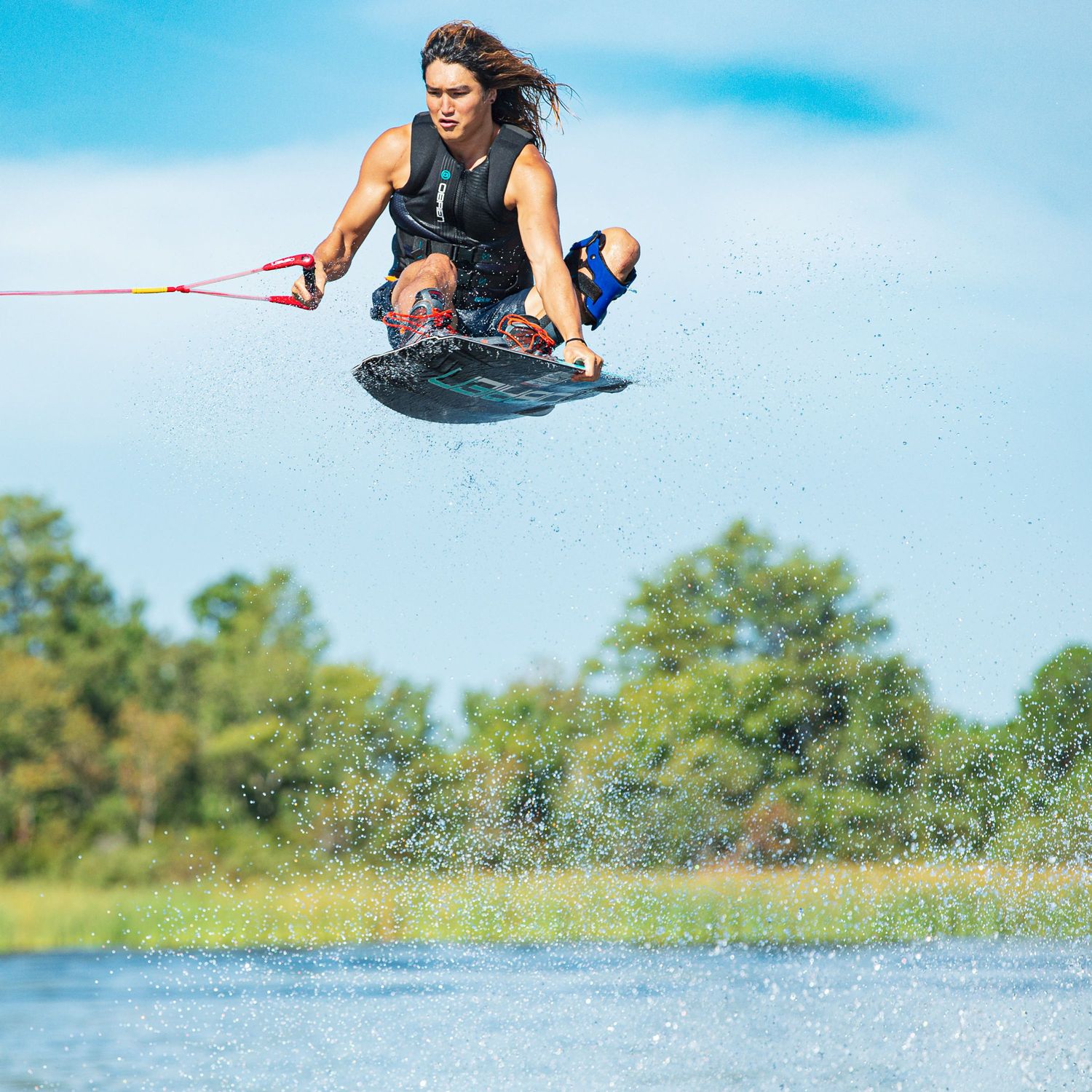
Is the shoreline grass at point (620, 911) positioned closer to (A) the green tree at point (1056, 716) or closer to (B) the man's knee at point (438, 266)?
(A) the green tree at point (1056, 716)

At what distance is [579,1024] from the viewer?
53.6 ft

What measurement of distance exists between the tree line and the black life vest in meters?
23.7

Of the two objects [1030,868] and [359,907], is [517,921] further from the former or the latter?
[1030,868]

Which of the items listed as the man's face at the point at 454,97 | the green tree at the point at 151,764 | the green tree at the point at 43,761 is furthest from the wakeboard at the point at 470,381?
the green tree at the point at 151,764

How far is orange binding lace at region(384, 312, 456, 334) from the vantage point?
22.8ft

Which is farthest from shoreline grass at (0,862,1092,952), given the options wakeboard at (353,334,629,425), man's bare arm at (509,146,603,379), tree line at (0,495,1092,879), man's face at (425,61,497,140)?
man's face at (425,61,497,140)

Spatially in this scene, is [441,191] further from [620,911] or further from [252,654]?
[252,654]

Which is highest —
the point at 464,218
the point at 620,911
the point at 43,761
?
the point at 464,218

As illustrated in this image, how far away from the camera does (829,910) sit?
31469mm

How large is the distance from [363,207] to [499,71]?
0.98 meters

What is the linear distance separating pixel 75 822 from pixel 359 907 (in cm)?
1477

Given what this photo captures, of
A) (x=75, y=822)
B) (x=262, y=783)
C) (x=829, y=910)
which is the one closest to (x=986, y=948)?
(x=829, y=910)

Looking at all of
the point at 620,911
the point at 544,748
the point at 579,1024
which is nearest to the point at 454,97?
the point at 579,1024

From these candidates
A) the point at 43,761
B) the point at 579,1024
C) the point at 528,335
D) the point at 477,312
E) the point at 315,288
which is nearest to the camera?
the point at 528,335
